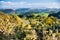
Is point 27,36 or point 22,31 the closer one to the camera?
point 27,36

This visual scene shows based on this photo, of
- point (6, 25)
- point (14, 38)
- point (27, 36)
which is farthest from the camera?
point (6, 25)

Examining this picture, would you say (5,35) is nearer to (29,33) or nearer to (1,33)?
(1,33)

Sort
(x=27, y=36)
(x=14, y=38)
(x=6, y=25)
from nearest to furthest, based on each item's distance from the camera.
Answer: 1. (x=27, y=36)
2. (x=14, y=38)
3. (x=6, y=25)

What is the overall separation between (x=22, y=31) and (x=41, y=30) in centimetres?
266

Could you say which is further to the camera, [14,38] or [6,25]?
[6,25]

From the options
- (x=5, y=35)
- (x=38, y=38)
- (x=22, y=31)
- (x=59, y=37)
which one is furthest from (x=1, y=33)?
(x=59, y=37)

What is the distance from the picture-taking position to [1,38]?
1264 inches

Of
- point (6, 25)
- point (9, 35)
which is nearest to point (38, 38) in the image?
point (9, 35)

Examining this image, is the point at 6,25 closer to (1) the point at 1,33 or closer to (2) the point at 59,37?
(1) the point at 1,33

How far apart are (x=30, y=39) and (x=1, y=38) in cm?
413

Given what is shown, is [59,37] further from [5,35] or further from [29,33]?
[5,35]

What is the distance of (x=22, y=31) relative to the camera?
32.2 metres

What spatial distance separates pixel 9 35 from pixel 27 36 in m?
3.57

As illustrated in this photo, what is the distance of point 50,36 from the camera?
101 feet
